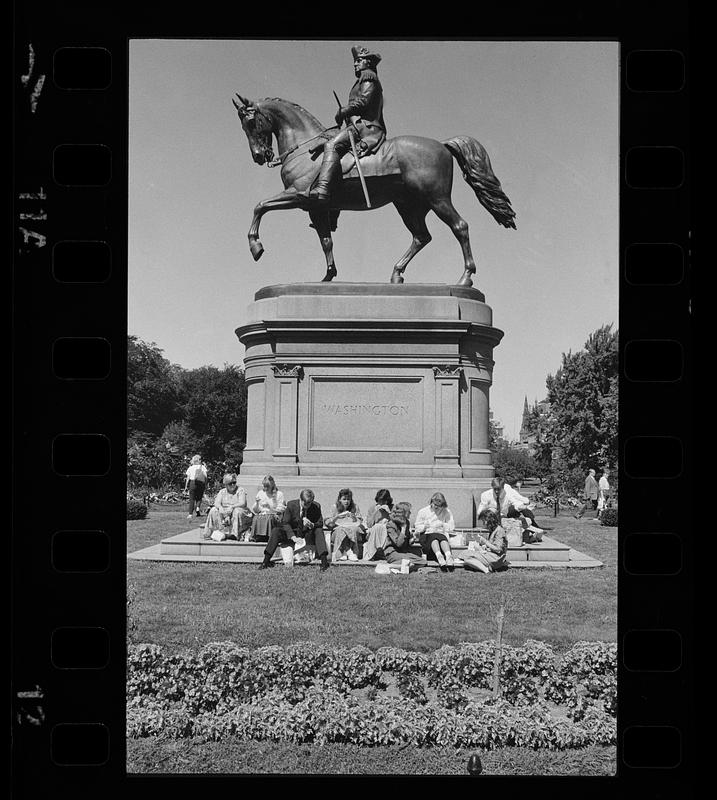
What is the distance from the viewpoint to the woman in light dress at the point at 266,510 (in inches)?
525

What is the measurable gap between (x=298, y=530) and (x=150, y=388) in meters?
2.93

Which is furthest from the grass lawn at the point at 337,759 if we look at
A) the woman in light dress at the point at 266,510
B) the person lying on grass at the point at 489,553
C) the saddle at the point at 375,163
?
the saddle at the point at 375,163

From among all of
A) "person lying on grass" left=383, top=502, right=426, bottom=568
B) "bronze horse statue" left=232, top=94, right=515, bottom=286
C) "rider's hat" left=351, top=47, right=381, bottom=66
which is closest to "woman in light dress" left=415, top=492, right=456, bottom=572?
"person lying on grass" left=383, top=502, right=426, bottom=568

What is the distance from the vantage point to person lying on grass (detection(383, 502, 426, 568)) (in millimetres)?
12281

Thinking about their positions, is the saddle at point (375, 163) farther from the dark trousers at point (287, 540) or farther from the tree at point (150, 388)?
the dark trousers at point (287, 540)

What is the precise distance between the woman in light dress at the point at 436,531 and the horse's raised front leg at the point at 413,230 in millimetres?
4777

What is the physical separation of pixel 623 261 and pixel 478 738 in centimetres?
398

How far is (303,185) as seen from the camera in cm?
1539

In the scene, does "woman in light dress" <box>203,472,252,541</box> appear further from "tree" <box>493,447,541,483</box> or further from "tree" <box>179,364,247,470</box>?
"tree" <box>493,447,541,483</box>

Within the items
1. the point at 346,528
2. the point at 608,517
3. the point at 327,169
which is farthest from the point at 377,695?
the point at 327,169

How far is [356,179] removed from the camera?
49.7ft

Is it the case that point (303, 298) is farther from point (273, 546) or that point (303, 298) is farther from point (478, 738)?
point (478, 738)

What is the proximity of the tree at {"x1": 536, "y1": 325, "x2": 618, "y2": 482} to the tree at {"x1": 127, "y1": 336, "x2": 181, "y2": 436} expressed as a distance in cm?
510
